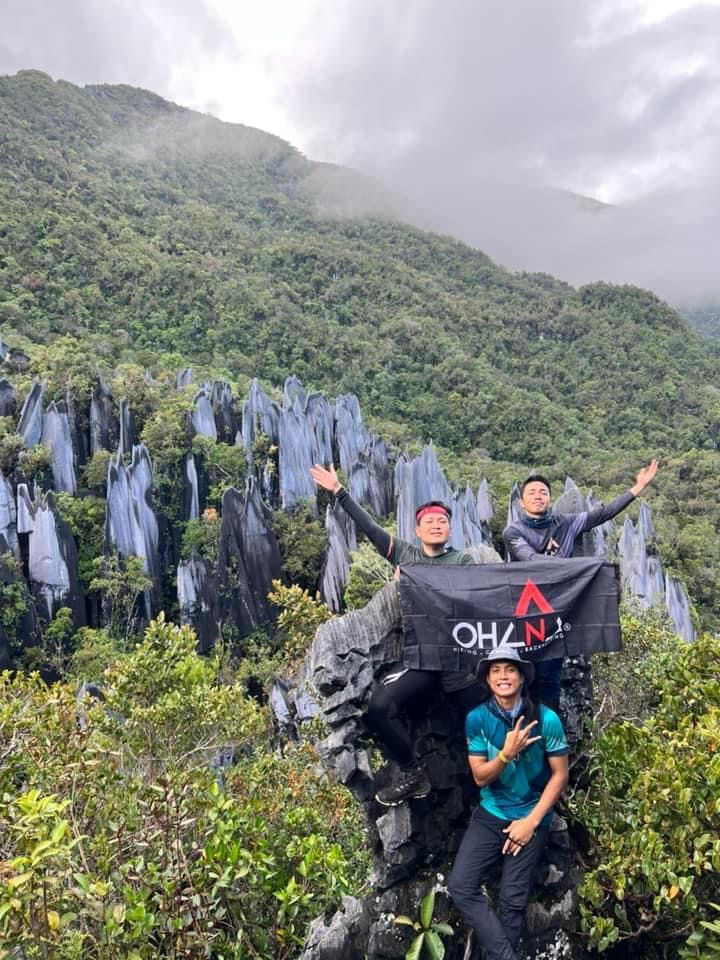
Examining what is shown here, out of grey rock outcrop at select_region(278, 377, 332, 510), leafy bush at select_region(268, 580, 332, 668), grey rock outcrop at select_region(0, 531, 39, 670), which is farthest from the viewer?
grey rock outcrop at select_region(278, 377, 332, 510)

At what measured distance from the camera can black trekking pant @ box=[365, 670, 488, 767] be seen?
3.14 meters

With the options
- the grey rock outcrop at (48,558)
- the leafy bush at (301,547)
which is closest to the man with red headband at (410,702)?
the leafy bush at (301,547)

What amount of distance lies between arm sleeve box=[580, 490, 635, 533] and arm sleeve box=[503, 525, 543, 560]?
476 mm

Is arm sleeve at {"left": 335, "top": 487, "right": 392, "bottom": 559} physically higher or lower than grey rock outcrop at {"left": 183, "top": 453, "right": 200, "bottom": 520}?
higher

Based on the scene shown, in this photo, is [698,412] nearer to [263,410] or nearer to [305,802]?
[263,410]

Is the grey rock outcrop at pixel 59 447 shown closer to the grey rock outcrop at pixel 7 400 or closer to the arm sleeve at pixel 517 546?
the grey rock outcrop at pixel 7 400

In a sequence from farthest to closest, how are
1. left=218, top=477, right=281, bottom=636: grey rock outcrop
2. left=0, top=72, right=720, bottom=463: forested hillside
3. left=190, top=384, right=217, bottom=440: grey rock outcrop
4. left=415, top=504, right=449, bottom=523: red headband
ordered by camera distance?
left=0, top=72, right=720, bottom=463: forested hillside < left=190, top=384, right=217, bottom=440: grey rock outcrop < left=218, top=477, right=281, bottom=636: grey rock outcrop < left=415, top=504, right=449, bottom=523: red headband

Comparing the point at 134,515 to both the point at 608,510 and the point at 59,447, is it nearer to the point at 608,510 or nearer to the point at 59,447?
the point at 59,447

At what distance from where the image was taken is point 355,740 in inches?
127

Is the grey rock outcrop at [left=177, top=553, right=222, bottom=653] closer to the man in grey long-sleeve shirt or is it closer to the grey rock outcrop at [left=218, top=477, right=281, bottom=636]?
the grey rock outcrop at [left=218, top=477, right=281, bottom=636]

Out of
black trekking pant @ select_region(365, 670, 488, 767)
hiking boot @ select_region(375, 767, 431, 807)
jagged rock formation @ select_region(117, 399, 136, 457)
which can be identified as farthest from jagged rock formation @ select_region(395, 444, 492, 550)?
hiking boot @ select_region(375, 767, 431, 807)

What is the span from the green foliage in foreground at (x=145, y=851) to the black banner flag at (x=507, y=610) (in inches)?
55.2

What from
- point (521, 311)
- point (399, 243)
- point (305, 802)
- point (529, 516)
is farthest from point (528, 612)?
point (399, 243)

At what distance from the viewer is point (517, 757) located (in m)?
2.85
